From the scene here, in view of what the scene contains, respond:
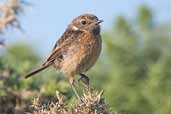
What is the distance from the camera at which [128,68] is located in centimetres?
988

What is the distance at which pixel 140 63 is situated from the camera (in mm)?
10016

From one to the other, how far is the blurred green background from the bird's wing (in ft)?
1.94

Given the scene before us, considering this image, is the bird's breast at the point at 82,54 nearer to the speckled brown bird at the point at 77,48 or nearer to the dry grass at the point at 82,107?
the speckled brown bird at the point at 77,48

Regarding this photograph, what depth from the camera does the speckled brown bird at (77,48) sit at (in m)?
7.20

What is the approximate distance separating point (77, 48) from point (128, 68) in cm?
263

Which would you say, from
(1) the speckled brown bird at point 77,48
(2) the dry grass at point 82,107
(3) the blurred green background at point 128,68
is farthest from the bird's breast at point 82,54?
(2) the dry grass at point 82,107

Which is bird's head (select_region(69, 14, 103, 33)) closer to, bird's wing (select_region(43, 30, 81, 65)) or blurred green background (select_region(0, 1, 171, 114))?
bird's wing (select_region(43, 30, 81, 65))

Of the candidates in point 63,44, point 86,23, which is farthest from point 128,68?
point 63,44

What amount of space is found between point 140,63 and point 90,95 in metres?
5.11

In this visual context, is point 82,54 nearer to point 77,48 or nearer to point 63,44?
point 77,48

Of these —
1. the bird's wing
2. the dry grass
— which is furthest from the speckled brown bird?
the dry grass

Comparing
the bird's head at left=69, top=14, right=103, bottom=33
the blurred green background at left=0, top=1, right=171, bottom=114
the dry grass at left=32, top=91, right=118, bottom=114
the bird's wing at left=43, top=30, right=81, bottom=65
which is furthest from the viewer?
the blurred green background at left=0, top=1, right=171, bottom=114

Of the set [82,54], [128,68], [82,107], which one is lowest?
[82,107]

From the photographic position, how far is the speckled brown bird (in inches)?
283
